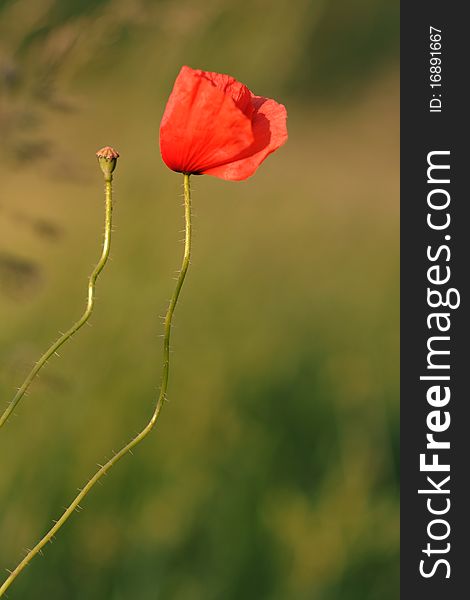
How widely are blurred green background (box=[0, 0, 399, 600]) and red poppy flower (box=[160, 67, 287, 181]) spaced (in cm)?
20

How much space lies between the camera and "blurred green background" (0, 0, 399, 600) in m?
0.79

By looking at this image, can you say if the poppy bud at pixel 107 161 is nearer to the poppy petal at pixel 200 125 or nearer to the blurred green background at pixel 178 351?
the poppy petal at pixel 200 125

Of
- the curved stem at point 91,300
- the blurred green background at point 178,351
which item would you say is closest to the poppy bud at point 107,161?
the curved stem at point 91,300

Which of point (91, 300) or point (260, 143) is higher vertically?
point (260, 143)

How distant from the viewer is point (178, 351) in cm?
160

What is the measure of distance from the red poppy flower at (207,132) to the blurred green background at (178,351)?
0.65ft

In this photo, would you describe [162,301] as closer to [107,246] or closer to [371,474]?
[371,474]

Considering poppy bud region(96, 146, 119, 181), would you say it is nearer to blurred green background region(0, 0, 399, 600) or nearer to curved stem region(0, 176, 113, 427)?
curved stem region(0, 176, 113, 427)

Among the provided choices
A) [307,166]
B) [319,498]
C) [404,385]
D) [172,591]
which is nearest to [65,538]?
[172,591]

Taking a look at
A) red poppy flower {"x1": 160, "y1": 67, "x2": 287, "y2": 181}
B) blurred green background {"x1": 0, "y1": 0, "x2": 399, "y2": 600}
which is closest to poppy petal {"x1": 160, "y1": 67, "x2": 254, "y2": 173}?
red poppy flower {"x1": 160, "y1": 67, "x2": 287, "y2": 181}

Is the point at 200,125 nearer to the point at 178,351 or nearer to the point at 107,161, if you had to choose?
the point at 107,161

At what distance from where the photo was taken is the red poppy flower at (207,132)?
490 mm

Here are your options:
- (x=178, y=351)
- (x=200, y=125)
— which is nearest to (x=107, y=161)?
(x=200, y=125)

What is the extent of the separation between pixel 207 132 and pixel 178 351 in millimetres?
1117
